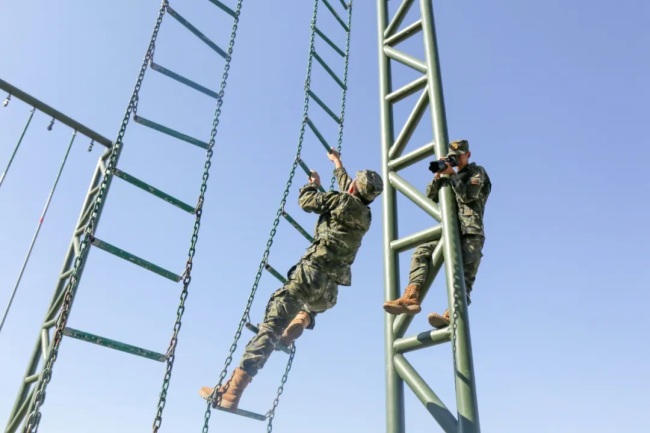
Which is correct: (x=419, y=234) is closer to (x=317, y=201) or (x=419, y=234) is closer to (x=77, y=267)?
(x=317, y=201)

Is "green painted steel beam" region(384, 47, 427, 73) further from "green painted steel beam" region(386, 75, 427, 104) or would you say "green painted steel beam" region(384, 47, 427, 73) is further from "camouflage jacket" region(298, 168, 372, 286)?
"camouflage jacket" region(298, 168, 372, 286)

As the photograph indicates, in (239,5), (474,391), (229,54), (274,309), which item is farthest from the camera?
(239,5)

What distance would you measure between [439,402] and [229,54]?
3568mm

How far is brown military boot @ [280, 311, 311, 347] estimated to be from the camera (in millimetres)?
4977

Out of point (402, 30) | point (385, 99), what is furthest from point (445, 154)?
point (402, 30)

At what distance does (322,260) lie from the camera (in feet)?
16.1

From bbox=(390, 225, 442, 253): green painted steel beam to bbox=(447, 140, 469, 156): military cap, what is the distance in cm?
60

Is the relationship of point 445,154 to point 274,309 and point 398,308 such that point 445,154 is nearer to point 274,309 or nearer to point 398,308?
point 398,308

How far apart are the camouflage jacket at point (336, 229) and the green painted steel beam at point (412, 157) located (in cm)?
46

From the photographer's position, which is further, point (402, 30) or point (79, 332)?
point (402, 30)

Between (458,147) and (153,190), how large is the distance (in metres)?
2.42

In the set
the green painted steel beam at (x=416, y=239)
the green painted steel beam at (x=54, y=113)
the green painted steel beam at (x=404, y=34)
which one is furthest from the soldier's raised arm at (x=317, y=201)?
the green painted steel beam at (x=54, y=113)

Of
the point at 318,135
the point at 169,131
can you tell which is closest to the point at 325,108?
the point at 318,135

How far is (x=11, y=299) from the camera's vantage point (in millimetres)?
5277
